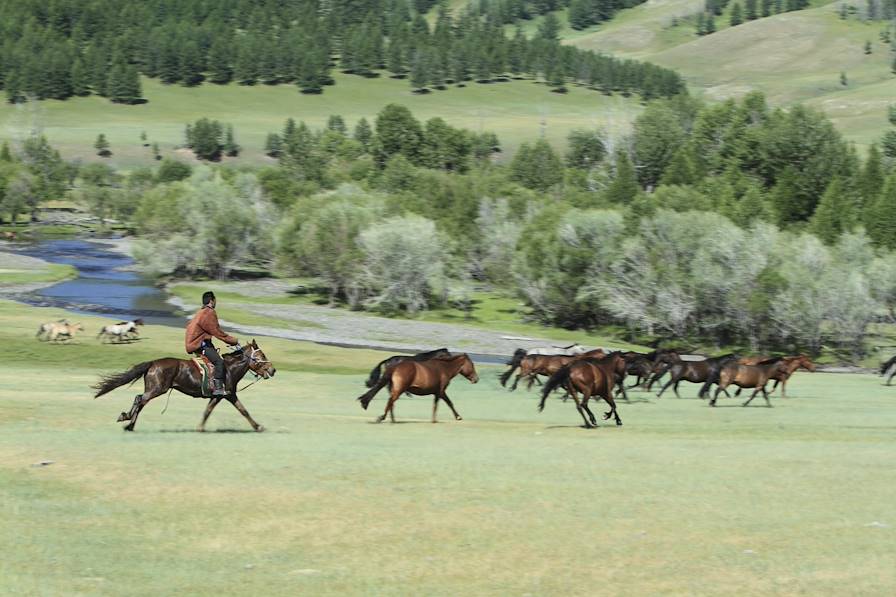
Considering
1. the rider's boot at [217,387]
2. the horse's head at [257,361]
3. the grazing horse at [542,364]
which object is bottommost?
the grazing horse at [542,364]

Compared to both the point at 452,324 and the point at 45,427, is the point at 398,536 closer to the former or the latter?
the point at 45,427

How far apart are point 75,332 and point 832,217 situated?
78.7 metres

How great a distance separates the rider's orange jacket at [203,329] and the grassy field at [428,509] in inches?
80.9

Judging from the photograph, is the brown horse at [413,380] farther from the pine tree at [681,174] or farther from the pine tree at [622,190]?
the pine tree at [681,174]

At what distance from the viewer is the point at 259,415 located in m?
31.0

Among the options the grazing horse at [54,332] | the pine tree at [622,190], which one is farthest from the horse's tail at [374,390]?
the pine tree at [622,190]

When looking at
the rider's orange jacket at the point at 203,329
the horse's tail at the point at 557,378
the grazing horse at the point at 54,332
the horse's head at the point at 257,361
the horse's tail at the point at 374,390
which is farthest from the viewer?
the grazing horse at the point at 54,332

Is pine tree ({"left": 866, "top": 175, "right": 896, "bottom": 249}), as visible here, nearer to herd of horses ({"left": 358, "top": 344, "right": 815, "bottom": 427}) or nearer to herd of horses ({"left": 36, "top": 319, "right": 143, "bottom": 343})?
herd of horses ({"left": 358, "top": 344, "right": 815, "bottom": 427})

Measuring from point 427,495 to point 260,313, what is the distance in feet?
257

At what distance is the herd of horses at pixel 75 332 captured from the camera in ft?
195

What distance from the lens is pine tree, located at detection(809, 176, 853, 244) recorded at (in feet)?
357

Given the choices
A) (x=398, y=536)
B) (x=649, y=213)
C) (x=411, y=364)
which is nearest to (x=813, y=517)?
(x=398, y=536)

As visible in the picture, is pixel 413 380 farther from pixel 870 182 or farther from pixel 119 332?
pixel 870 182

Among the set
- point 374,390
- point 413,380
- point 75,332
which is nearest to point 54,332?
point 75,332
